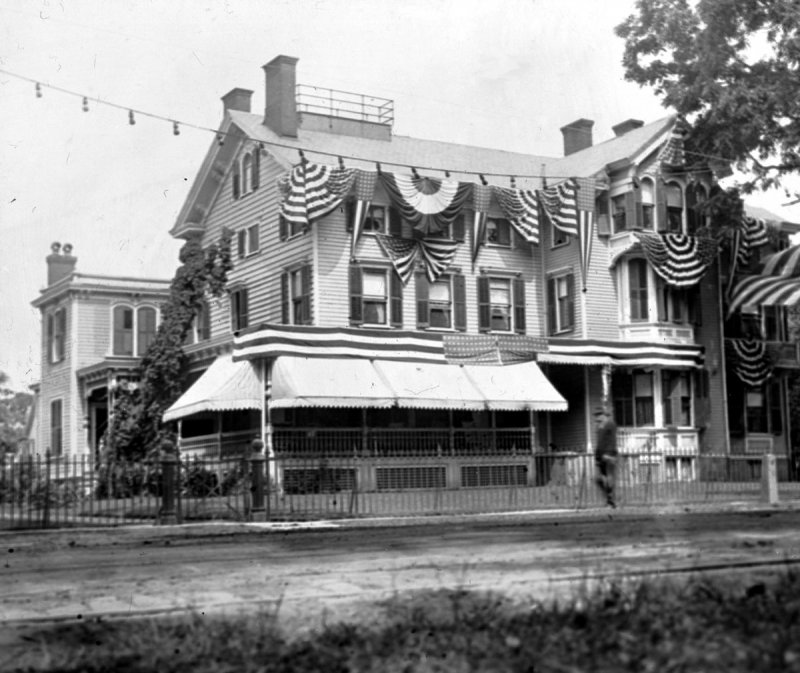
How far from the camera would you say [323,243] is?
114 ft

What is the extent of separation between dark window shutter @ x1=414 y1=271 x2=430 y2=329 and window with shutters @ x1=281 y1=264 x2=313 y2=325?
361cm

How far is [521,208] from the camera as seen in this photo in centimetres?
3653

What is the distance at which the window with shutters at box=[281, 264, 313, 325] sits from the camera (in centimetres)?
3519

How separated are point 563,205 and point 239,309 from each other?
11.7 meters

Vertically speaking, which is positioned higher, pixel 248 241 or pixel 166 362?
pixel 248 241

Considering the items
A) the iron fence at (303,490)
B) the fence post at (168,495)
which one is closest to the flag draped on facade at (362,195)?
the iron fence at (303,490)

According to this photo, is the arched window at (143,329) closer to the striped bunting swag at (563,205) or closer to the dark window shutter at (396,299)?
the dark window shutter at (396,299)

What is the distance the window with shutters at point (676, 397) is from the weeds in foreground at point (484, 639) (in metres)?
31.9

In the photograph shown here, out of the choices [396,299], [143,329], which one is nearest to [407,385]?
[396,299]

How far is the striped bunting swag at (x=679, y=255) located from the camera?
37.4 meters

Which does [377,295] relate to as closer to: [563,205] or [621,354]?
[563,205]

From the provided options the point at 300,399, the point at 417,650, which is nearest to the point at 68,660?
the point at 417,650

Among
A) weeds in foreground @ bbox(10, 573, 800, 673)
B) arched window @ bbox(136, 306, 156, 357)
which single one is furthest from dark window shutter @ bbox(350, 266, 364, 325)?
weeds in foreground @ bbox(10, 573, 800, 673)

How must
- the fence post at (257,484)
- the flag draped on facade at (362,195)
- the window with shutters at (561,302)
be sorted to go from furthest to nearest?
the window with shutters at (561,302) → the flag draped on facade at (362,195) → the fence post at (257,484)
